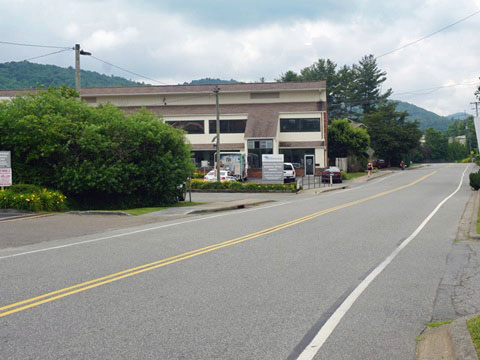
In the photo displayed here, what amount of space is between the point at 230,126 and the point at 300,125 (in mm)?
7774

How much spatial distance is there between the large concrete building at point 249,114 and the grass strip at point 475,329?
48.6m

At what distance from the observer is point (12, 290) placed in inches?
293

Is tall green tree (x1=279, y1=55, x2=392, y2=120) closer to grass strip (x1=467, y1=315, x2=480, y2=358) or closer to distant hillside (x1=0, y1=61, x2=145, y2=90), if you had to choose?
distant hillside (x1=0, y1=61, x2=145, y2=90)

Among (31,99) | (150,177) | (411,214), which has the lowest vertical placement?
(411,214)

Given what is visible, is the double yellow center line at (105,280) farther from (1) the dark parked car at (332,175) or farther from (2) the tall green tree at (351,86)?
(2) the tall green tree at (351,86)

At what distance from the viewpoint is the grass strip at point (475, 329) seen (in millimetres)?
4794

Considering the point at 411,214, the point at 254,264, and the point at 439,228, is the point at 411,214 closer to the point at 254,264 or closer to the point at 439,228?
the point at 439,228

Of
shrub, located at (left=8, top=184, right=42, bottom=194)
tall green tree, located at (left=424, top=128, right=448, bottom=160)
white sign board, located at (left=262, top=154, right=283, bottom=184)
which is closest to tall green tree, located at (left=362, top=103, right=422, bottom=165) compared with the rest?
white sign board, located at (left=262, top=154, right=283, bottom=184)

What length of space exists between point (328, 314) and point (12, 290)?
4.46m

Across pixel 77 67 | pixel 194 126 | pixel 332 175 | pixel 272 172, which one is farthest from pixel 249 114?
pixel 77 67

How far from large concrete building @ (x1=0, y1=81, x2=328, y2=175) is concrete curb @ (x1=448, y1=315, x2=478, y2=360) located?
160ft

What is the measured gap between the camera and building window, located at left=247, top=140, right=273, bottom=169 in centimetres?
5488

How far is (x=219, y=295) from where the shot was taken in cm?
714

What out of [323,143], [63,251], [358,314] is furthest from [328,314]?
[323,143]
